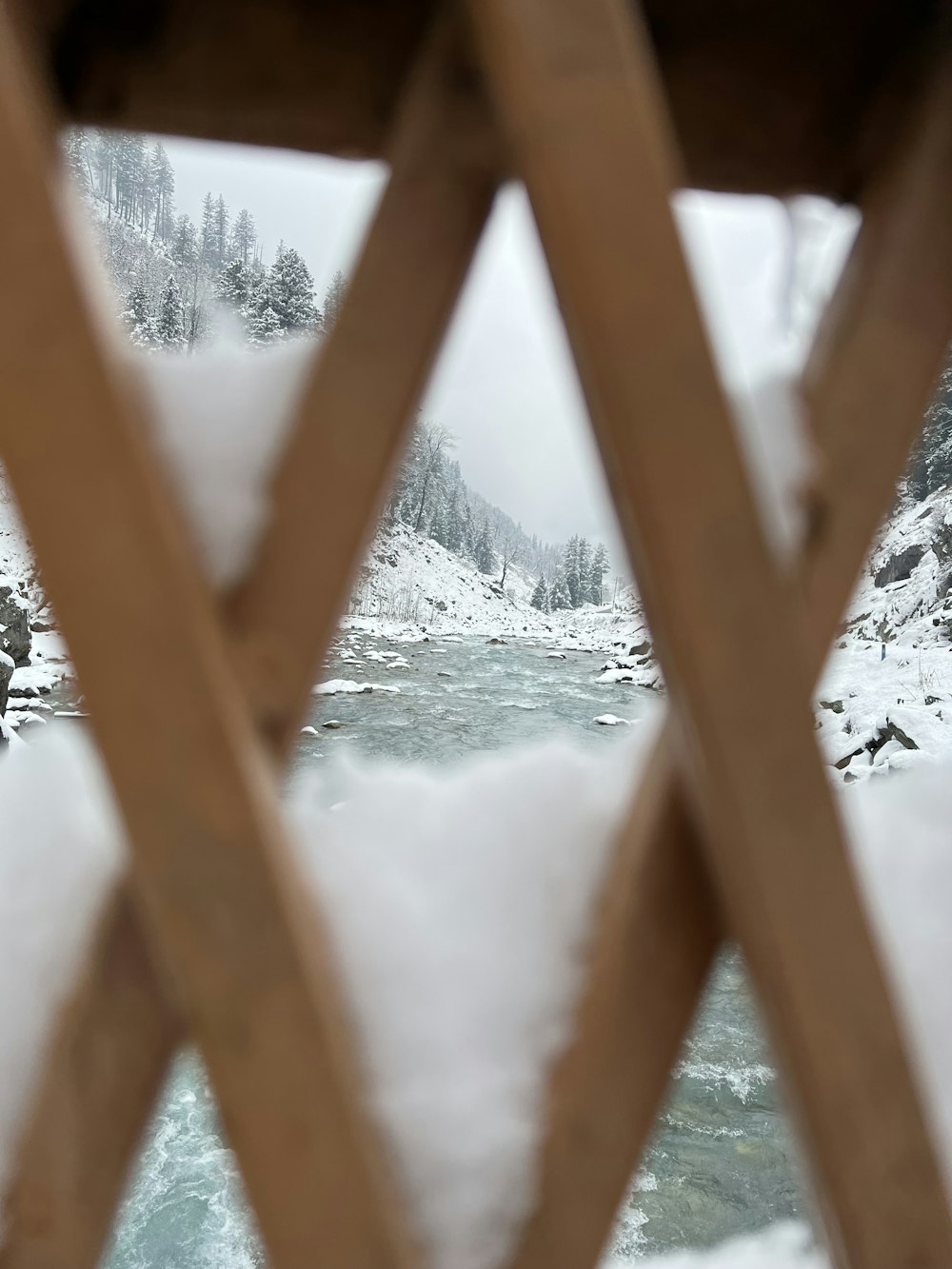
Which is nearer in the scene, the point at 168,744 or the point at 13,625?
the point at 168,744

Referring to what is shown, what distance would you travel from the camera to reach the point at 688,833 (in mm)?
263

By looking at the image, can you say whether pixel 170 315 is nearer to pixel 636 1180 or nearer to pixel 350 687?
pixel 350 687

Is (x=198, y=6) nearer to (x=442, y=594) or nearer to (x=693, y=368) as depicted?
(x=693, y=368)

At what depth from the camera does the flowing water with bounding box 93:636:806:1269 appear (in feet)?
5.00

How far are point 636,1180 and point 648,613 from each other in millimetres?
1562

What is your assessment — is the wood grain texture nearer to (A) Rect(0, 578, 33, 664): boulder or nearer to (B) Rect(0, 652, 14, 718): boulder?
(B) Rect(0, 652, 14, 718): boulder

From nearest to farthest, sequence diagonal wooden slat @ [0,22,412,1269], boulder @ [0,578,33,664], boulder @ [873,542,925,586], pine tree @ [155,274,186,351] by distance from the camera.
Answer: diagonal wooden slat @ [0,22,412,1269], pine tree @ [155,274,186,351], boulder @ [0,578,33,664], boulder @ [873,542,925,586]

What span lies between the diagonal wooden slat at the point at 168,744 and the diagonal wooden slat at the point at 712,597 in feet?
0.41

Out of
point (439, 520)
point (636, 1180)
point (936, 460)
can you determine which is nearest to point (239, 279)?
point (439, 520)

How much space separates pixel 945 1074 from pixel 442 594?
45.8 inches

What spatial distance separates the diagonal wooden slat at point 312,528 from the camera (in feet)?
0.78

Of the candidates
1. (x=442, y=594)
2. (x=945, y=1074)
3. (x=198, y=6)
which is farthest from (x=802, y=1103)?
(x=442, y=594)

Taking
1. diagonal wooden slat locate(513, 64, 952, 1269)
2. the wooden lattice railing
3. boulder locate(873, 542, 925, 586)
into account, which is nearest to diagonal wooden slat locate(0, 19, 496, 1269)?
the wooden lattice railing

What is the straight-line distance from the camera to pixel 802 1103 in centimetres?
23
